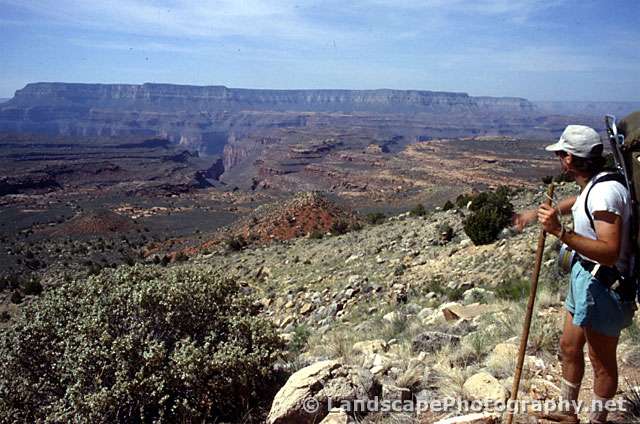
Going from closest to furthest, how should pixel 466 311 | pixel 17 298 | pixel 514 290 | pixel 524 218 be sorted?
pixel 524 218 < pixel 466 311 < pixel 514 290 < pixel 17 298

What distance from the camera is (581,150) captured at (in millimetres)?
2715

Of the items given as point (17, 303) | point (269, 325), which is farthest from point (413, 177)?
point (269, 325)

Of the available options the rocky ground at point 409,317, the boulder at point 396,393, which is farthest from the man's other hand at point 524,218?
the boulder at point 396,393

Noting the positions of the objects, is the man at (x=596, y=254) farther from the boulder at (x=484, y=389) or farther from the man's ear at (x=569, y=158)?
the boulder at (x=484, y=389)

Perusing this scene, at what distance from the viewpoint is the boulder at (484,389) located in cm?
348

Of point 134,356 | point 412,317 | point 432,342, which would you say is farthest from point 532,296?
point 412,317

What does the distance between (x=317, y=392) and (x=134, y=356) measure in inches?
65.9

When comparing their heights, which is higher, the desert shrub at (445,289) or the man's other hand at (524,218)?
the man's other hand at (524,218)

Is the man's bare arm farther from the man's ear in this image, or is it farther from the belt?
the man's ear

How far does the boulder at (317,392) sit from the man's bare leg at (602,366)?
5.24 feet

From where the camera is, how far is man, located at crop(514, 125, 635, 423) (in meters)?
2.54

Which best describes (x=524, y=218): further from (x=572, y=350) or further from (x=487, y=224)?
(x=487, y=224)

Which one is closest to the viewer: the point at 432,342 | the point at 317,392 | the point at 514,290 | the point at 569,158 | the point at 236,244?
the point at 569,158

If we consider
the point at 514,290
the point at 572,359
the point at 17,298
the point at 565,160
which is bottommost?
the point at 17,298
